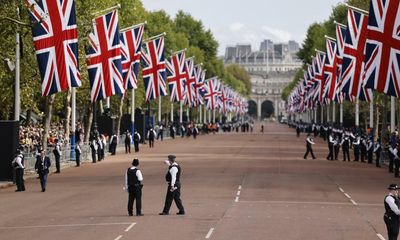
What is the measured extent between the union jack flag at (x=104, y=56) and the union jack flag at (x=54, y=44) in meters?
11.4

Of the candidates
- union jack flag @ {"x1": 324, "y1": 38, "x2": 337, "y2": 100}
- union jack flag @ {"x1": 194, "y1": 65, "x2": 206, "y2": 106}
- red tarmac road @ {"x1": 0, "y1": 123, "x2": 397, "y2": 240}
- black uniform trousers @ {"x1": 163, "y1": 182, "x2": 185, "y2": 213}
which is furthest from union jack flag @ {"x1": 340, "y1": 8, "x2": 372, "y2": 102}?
union jack flag @ {"x1": 194, "y1": 65, "x2": 206, "y2": 106}

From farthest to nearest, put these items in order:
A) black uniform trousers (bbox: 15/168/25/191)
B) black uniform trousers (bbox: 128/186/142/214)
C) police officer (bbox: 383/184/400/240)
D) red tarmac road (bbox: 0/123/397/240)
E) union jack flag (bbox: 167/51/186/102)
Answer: union jack flag (bbox: 167/51/186/102)
black uniform trousers (bbox: 15/168/25/191)
black uniform trousers (bbox: 128/186/142/214)
red tarmac road (bbox: 0/123/397/240)
police officer (bbox: 383/184/400/240)

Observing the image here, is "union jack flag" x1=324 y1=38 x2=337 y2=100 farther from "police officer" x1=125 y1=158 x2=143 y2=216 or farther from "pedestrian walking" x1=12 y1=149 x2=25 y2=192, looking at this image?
"police officer" x1=125 y1=158 x2=143 y2=216

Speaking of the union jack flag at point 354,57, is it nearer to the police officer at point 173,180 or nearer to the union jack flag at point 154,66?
the union jack flag at point 154,66

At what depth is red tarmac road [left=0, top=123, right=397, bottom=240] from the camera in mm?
23281

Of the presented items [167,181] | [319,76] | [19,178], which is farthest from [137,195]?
[319,76]

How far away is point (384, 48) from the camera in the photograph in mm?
41281

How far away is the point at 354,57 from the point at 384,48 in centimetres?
1243

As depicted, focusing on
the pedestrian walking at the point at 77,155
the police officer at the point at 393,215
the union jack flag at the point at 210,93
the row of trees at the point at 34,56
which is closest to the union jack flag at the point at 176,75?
the row of trees at the point at 34,56

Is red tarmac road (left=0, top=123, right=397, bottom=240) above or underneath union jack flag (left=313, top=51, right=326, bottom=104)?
underneath

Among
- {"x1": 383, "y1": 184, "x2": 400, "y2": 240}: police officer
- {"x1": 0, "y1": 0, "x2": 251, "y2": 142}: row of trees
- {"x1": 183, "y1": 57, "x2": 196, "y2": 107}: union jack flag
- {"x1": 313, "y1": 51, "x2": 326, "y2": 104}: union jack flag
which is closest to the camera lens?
{"x1": 383, "y1": 184, "x2": 400, "y2": 240}: police officer

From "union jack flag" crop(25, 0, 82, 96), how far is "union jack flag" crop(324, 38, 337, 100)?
32.5m

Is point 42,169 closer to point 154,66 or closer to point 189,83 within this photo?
point 154,66

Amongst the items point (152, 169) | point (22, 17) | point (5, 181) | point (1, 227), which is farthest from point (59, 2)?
point (1, 227)
